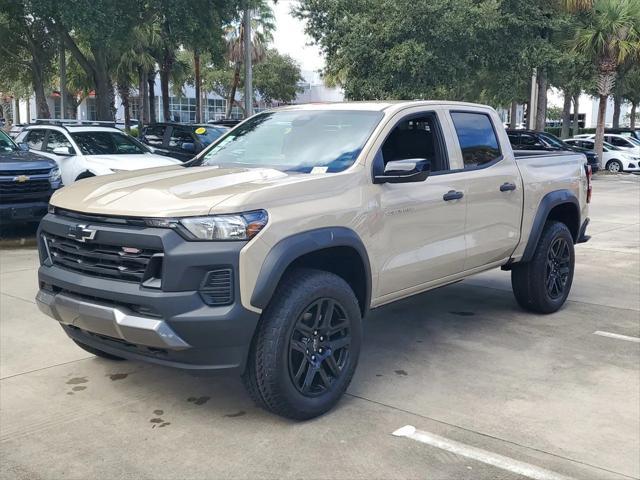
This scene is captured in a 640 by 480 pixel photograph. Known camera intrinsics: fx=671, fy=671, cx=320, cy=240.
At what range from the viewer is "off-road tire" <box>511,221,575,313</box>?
244 inches

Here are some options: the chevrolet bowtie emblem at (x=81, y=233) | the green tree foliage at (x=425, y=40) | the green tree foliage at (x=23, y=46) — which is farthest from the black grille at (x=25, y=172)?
the green tree foliage at (x=425, y=40)

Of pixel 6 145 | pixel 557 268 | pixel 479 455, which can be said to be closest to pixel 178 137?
pixel 6 145

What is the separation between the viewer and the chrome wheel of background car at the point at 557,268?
6375 mm

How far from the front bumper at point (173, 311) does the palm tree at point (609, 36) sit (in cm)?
2371

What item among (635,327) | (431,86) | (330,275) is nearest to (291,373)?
(330,275)

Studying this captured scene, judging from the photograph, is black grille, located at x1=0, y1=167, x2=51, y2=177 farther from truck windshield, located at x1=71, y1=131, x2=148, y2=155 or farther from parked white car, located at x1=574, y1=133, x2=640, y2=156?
parked white car, located at x1=574, y1=133, x2=640, y2=156

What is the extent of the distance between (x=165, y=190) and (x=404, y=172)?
152 centimetres

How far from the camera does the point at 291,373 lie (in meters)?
3.84

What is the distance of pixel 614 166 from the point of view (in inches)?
1078

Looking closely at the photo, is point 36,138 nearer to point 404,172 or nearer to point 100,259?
point 100,259

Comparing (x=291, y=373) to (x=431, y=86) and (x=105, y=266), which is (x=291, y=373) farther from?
(x=431, y=86)

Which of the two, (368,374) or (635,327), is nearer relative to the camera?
(368,374)

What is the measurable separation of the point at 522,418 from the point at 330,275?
147cm

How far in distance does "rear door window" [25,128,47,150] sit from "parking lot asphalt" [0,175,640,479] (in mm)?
6768
